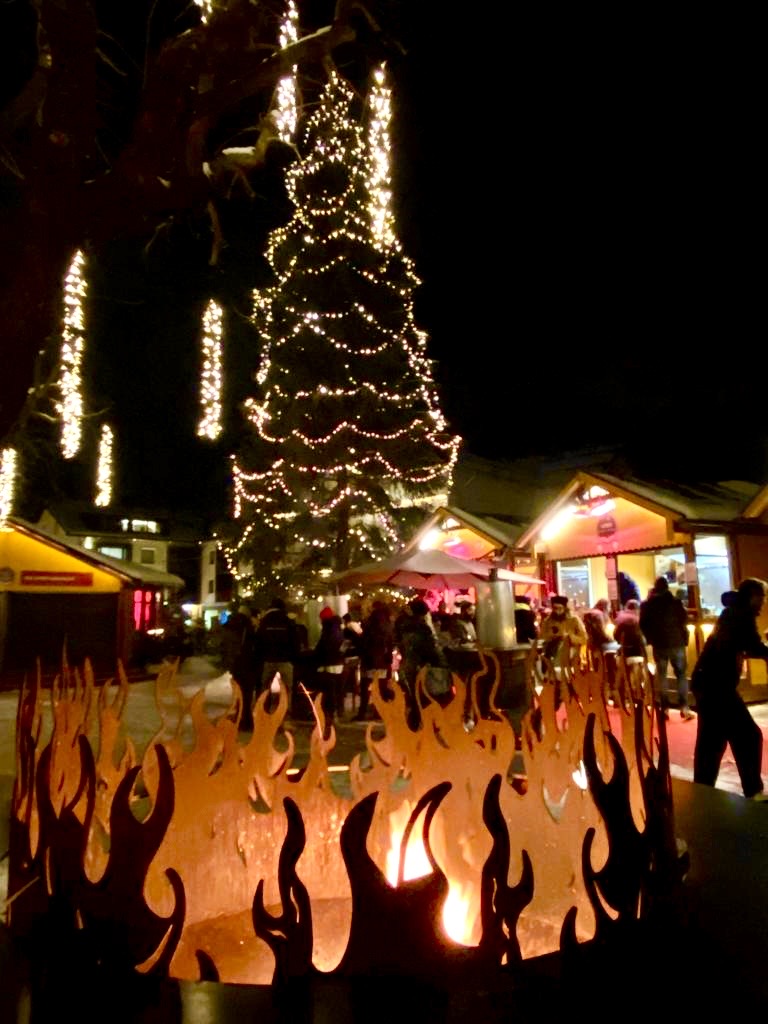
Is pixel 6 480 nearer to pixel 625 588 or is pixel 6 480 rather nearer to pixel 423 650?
pixel 423 650

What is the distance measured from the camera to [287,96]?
6.45 metres

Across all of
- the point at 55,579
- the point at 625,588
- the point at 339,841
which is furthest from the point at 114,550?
the point at 339,841

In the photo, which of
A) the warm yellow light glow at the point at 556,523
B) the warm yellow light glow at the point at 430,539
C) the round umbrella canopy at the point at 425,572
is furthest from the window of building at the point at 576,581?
the warm yellow light glow at the point at 430,539

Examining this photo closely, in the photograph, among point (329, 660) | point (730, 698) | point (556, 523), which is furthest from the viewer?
point (556, 523)

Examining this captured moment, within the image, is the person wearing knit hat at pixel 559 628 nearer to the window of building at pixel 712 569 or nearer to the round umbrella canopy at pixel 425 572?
the round umbrella canopy at pixel 425 572

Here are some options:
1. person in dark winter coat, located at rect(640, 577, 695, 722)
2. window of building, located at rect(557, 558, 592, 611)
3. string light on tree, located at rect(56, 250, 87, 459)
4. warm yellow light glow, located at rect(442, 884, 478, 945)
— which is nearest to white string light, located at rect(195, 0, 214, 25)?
string light on tree, located at rect(56, 250, 87, 459)

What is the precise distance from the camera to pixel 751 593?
5254 millimetres

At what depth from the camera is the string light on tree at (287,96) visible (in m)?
5.83

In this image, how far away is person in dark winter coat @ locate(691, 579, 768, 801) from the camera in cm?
496

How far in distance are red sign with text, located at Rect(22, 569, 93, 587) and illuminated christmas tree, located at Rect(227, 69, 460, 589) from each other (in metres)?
3.97

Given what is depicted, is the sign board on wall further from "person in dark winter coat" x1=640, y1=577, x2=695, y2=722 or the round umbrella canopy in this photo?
"person in dark winter coat" x1=640, y1=577, x2=695, y2=722

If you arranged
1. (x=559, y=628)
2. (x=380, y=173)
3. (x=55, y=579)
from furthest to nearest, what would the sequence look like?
(x=55, y=579)
(x=380, y=173)
(x=559, y=628)

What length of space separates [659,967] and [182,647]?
2306 cm

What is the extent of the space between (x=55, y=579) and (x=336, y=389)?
8.98 meters
